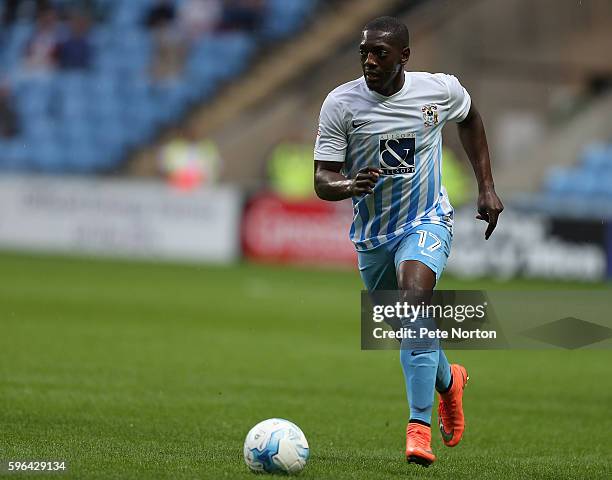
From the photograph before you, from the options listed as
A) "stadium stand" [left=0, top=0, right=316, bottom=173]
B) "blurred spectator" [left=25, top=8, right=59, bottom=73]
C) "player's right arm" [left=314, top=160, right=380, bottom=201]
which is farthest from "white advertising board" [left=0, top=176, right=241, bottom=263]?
"player's right arm" [left=314, top=160, right=380, bottom=201]

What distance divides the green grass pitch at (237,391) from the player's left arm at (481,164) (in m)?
1.28

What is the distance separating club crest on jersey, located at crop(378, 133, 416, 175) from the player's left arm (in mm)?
407

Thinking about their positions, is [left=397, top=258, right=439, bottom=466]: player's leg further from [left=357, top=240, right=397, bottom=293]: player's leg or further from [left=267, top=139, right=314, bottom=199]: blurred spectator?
[left=267, top=139, right=314, bottom=199]: blurred spectator

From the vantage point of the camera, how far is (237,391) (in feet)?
29.3

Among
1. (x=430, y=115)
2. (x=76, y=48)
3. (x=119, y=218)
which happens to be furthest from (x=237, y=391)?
(x=76, y=48)

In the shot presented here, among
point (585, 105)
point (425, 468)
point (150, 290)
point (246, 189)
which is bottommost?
point (425, 468)

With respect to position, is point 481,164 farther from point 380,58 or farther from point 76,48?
point 76,48

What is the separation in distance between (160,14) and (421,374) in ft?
70.8

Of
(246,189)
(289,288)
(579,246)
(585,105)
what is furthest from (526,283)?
(585,105)

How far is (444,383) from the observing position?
6.65 meters

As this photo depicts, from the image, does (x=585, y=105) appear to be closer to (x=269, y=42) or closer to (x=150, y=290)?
(x=269, y=42)

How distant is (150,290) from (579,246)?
647 cm

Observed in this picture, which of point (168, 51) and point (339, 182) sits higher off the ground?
point (168, 51)

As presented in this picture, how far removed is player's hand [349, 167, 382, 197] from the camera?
596 cm
